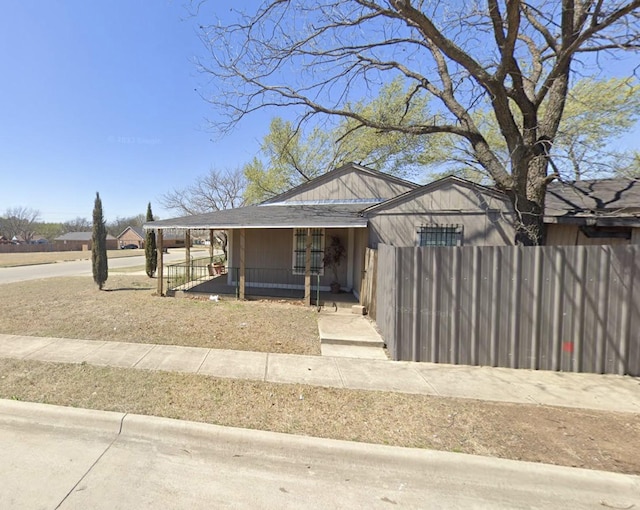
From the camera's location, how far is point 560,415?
11.1ft

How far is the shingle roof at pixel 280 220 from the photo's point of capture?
8.41 metres

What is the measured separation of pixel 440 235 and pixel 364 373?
5.28m

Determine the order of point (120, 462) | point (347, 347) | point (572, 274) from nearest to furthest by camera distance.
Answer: point (120, 462), point (572, 274), point (347, 347)

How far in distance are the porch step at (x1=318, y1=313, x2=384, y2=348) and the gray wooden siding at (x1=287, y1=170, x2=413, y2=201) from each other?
5.51 meters

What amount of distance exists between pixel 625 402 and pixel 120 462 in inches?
224

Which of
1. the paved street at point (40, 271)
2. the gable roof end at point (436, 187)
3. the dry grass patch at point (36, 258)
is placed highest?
the gable roof end at point (436, 187)

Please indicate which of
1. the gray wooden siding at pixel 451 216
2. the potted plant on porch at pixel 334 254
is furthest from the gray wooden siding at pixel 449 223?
the potted plant on porch at pixel 334 254

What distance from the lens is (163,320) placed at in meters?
7.09

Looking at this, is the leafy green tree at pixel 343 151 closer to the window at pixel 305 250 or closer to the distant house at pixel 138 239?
the window at pixel 305 250

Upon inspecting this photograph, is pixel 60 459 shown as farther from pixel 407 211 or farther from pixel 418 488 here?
pixel 407 211

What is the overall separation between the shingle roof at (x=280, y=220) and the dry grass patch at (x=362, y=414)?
5.15 meters

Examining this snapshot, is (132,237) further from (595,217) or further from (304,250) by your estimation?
(595,217)

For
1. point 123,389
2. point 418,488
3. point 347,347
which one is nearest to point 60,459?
point 123,389

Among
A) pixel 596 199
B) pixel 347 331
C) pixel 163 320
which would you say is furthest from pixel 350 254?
pixel 596 199
